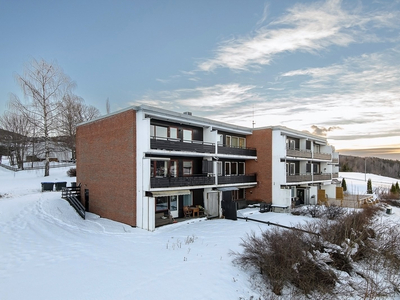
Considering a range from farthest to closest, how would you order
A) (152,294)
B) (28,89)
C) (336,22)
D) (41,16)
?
(28,89) < (41,16) < (336,22) < (152,294)

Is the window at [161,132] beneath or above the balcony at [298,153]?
above

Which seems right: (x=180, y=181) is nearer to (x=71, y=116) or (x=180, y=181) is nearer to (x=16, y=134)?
(x=71, y=116)

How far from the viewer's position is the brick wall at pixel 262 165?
2706 cm

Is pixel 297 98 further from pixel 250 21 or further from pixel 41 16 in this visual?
pixel 41 16

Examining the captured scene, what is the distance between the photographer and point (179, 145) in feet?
64.3

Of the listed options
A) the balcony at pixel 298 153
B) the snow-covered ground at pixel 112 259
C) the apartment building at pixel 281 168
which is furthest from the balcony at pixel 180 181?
the balcony at pixel 298 153

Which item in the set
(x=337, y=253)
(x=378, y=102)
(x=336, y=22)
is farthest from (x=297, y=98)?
(x=337, y=253)

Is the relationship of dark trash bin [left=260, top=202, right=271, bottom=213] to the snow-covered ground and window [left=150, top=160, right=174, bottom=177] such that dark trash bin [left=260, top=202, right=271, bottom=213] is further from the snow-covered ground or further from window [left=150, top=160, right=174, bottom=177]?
window [left=150, top=160, right=174, bottom=177]

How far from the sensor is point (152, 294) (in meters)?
8.37

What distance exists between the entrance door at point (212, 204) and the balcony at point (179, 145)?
4046 millimetres

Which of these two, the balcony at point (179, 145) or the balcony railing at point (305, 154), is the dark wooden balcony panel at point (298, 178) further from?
the balcony at point (179, 145)

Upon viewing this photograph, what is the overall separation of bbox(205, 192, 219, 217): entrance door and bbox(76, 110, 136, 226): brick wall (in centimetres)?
697

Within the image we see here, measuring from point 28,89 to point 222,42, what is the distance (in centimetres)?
2853

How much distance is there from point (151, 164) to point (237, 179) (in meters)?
9.85
